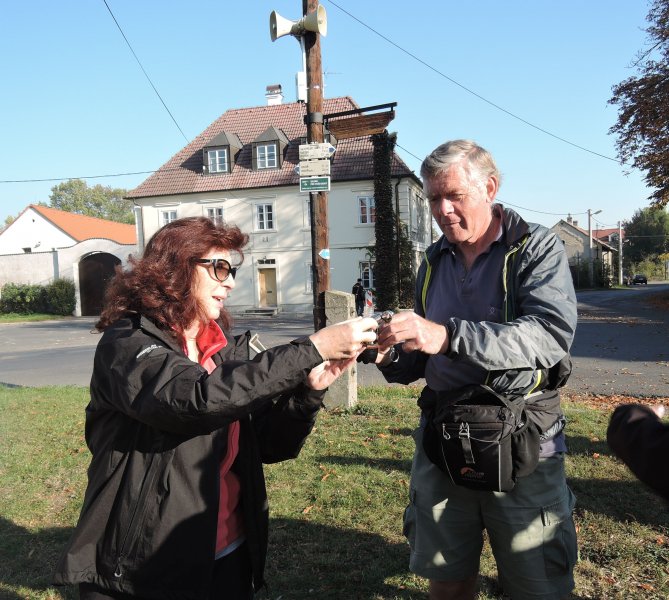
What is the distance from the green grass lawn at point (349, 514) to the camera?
330 centimetres

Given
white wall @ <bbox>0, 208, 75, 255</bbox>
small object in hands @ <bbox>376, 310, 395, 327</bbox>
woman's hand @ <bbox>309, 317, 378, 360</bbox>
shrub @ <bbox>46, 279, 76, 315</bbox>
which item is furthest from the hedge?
woman's hand @ <bbox>309, 317, 378, 360</bbox>

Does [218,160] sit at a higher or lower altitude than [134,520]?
higher

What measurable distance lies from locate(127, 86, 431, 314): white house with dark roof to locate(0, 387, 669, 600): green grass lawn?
2233 centimetres

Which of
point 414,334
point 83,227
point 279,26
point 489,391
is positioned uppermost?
point 83,227

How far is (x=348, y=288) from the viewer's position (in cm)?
2897

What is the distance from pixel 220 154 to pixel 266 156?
2838 millimetres

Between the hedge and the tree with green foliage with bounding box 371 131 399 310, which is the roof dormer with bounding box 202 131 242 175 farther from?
the hedge

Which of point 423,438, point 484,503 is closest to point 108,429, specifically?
point 423,438

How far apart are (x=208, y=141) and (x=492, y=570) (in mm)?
32228

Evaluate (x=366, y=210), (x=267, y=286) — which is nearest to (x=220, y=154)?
(x=267, y=286)

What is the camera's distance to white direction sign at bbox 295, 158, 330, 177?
7180 mm

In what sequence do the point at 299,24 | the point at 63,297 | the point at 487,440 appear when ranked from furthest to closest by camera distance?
the point at 63,297 < the point at 299,24 < the point at 487,440

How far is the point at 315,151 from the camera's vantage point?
7.15 meters

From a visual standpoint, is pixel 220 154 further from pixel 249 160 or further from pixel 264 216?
pixel 264 216
